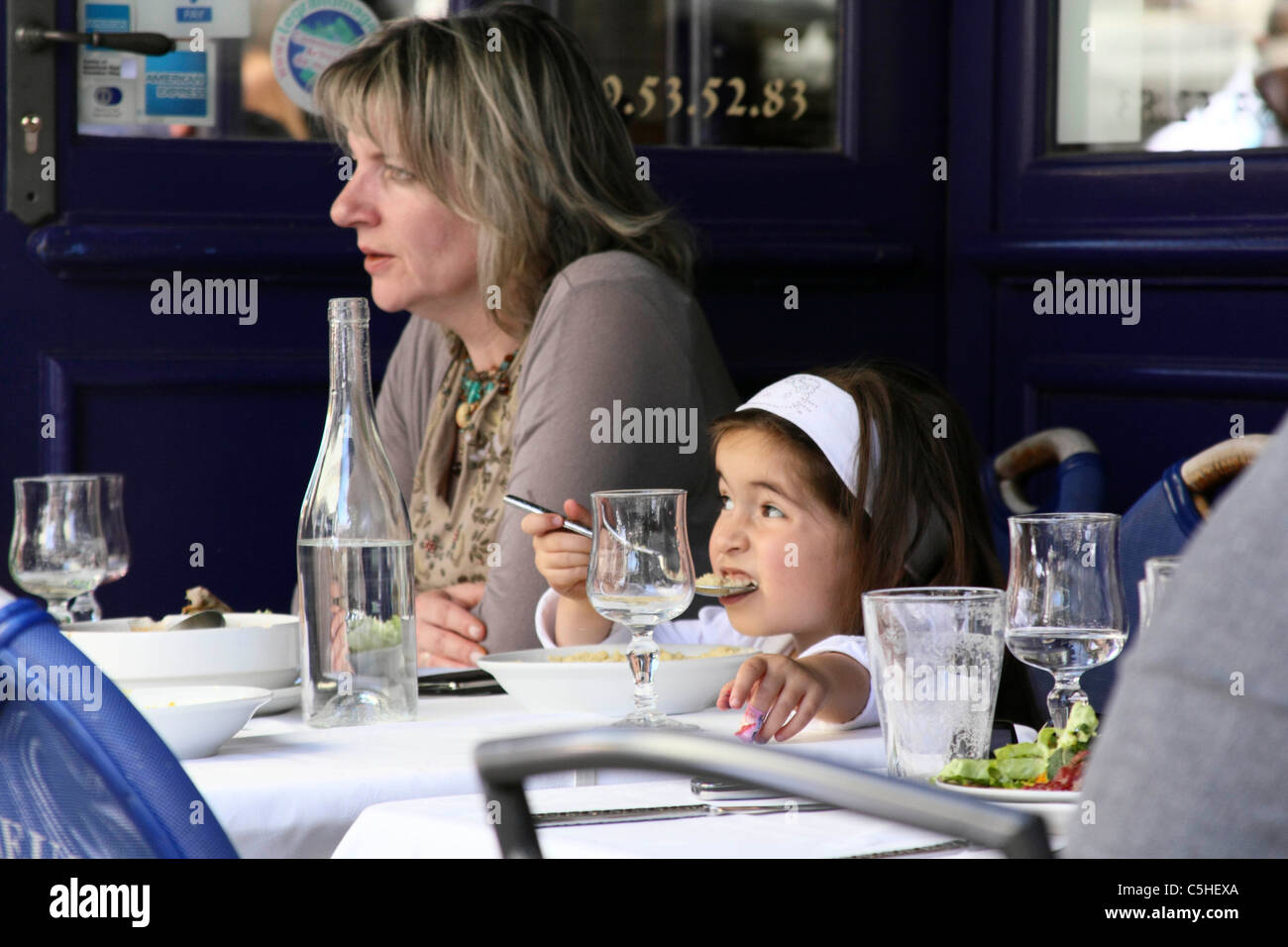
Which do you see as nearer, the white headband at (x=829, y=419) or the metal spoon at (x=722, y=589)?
Answer: the metal spoon at (x=722, y=589)

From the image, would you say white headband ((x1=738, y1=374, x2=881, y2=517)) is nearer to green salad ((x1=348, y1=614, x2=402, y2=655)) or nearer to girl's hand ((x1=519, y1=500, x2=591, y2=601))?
girl's hand ((x1=519, y1=500, x2=591, y2=601))

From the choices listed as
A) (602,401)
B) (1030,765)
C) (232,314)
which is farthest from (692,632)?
(232,314)

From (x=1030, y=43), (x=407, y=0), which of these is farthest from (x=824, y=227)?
(x=407, y=0)

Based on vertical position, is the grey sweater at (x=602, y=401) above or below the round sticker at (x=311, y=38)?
below

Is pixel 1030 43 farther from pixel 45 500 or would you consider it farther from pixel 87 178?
pixel 45 500

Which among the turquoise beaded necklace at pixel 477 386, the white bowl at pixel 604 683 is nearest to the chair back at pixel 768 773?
the white bowl at pixel 604 683

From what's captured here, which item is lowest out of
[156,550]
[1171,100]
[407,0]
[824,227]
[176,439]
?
[156,550]

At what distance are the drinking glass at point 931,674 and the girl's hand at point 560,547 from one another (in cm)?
65

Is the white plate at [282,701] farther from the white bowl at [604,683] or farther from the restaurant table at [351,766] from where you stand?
the white bowl at [604,683]

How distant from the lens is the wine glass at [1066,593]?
1238 mm
